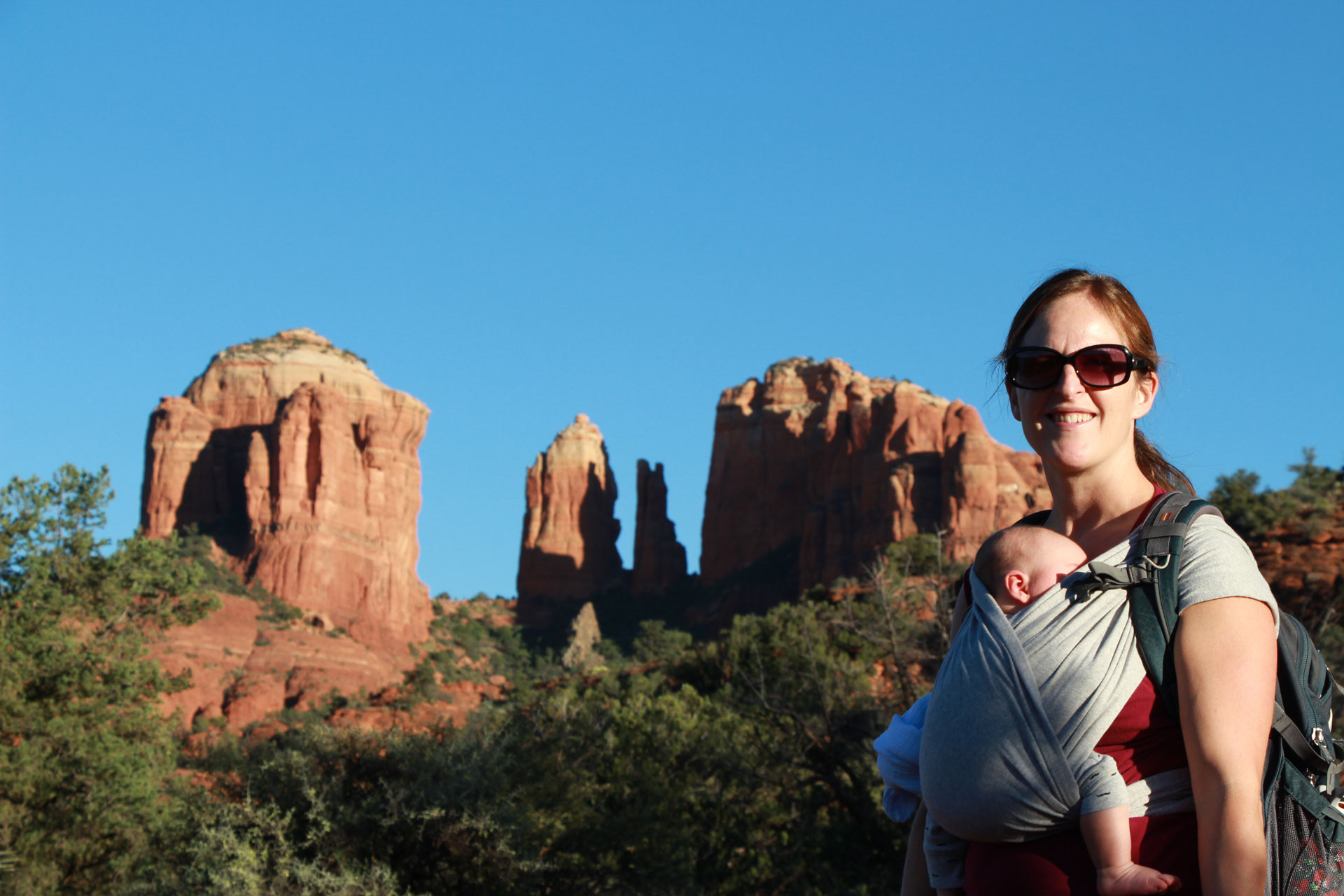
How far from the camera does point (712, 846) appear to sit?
14.9 metres

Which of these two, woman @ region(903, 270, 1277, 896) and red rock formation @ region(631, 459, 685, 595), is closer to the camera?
woman @ region(903, 270, 1277, 896)

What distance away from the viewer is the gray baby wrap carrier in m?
2.06

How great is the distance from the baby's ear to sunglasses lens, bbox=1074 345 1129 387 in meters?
0.41

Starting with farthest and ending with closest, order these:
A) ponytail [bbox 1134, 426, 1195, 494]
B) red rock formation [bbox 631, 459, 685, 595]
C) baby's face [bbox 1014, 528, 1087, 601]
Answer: red rock formation [bbox 631, 459, 685, 595]
ponytail [bbox 1134, 426, 1195, 494]
baby's face [bbox 1014, 528, 1087, 601]

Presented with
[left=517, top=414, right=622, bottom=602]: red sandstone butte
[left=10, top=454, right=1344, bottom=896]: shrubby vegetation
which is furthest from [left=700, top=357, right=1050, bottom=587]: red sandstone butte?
[left=10, top=454, right=1344, bottom=896]: shrubby vegetation

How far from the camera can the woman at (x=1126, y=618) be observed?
1983mm

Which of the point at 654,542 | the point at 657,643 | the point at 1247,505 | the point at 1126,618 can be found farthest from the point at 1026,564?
the point at 654,542

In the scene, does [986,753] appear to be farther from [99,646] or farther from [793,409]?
[793,409]

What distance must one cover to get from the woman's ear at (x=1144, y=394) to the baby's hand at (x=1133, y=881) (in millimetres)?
918

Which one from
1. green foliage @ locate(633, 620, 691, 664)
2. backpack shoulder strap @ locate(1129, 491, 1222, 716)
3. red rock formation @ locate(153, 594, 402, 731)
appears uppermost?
green foliage @ locate(633, 620, 691, 664)

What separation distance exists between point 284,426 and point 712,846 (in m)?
55.9

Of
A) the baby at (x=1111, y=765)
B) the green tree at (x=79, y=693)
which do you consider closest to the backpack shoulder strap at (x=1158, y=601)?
the baby at (x=1111, y=765)

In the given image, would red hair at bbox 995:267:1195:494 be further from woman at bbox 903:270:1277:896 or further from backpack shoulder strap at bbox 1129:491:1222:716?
backpack shoulder strap at bbox 1129:491:1222:716

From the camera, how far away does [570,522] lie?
89.0 meters
